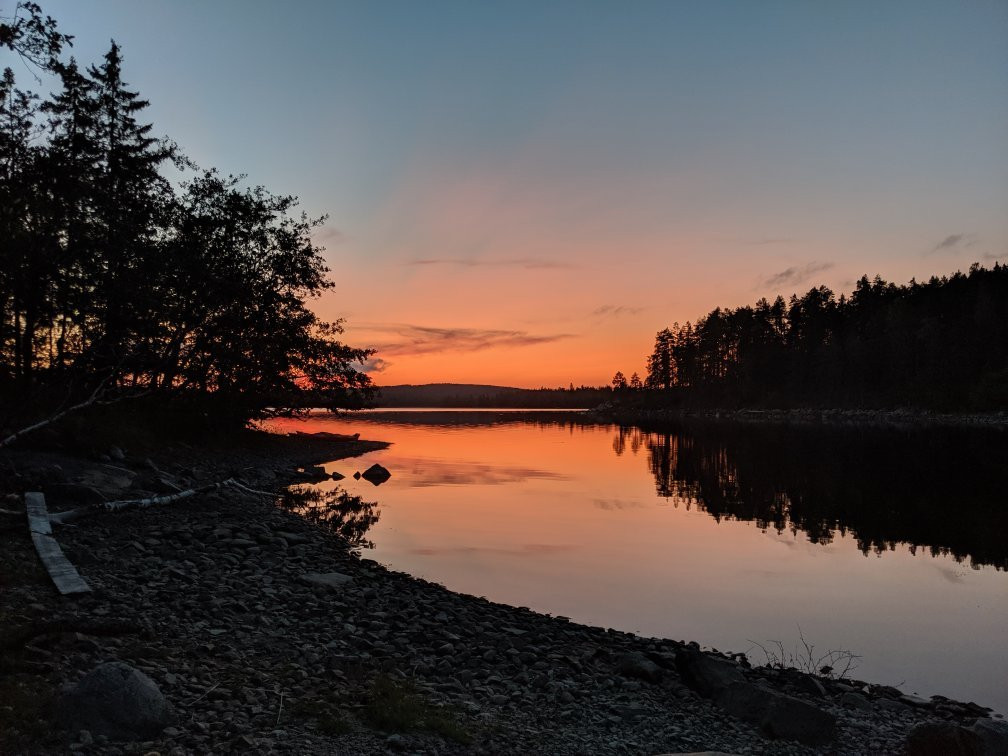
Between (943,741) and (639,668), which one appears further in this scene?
(639,668)

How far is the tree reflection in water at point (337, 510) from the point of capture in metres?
23.0

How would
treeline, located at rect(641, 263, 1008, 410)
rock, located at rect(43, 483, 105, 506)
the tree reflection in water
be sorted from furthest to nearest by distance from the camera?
treeline, located at rect(641, 263, 1008, 410)
the tree reflection in water
rock, located at rect(43, 483, 105, 506)

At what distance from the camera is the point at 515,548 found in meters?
22.0

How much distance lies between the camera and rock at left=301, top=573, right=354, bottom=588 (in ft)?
47.1

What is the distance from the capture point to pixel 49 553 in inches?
480

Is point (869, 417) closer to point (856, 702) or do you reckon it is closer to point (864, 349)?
point (864, 349)

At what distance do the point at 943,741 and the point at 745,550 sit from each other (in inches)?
585

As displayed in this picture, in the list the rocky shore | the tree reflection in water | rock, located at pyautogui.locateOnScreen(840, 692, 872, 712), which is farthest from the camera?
the tree reflection in water

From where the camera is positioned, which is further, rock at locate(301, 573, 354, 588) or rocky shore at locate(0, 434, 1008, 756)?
rock at locate(301, 573, 354, 588)

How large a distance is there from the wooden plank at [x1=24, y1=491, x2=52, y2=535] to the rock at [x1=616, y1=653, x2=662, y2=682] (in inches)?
478

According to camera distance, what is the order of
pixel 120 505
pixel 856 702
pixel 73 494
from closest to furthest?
pixel 856 702 < pixel 73 494 < pixel 120 505

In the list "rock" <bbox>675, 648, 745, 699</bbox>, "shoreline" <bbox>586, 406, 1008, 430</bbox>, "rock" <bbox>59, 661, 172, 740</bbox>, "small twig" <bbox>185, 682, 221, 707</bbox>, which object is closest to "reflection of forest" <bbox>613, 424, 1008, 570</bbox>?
"rock" <bbox>675, 648, 745, 699</bbox>

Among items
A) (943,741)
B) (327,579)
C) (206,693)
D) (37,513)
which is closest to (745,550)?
(327,579)

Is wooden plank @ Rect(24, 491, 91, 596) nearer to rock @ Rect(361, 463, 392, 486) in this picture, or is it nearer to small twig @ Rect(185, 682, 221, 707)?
small twig @ Rect(185, 682, 221, 707)
